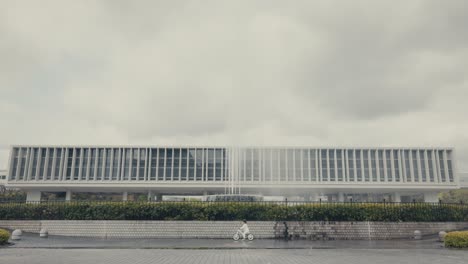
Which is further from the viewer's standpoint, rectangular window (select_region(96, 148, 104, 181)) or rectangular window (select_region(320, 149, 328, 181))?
rectangular window (select_region(320, 149, 328, 181))

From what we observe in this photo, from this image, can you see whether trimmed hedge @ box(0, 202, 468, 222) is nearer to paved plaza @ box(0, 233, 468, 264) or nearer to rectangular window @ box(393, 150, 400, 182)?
paved plaza @ box(0, 233, 468, 264)

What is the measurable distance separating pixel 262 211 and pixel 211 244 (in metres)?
4.63

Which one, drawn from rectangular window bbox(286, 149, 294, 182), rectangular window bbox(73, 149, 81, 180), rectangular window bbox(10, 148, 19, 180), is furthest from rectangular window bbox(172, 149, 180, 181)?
rectangular window bbox(10, 148, 19, 180)

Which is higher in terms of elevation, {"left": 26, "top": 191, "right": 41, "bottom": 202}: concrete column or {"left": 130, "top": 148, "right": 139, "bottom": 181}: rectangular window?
{"left": 130, "top": 148, "right": 139, "bottom": 181}: rectangular window

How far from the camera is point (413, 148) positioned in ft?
197

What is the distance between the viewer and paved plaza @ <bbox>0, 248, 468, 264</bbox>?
1328 cm

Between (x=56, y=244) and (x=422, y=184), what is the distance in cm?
5845

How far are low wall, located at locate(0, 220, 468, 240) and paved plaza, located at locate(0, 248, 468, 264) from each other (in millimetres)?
4599

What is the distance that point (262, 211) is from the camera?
2211 centimetres

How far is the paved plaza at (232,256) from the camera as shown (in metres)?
13.3

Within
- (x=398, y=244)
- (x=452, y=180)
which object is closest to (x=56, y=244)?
(x=398, y=244)

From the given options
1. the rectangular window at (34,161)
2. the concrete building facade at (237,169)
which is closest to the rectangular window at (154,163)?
the concrete building facade at (237,169)

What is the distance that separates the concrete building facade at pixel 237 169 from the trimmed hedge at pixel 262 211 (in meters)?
36.2

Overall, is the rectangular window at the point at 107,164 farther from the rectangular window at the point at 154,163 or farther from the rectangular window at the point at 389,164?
the rectangular window at the point at 389,164
